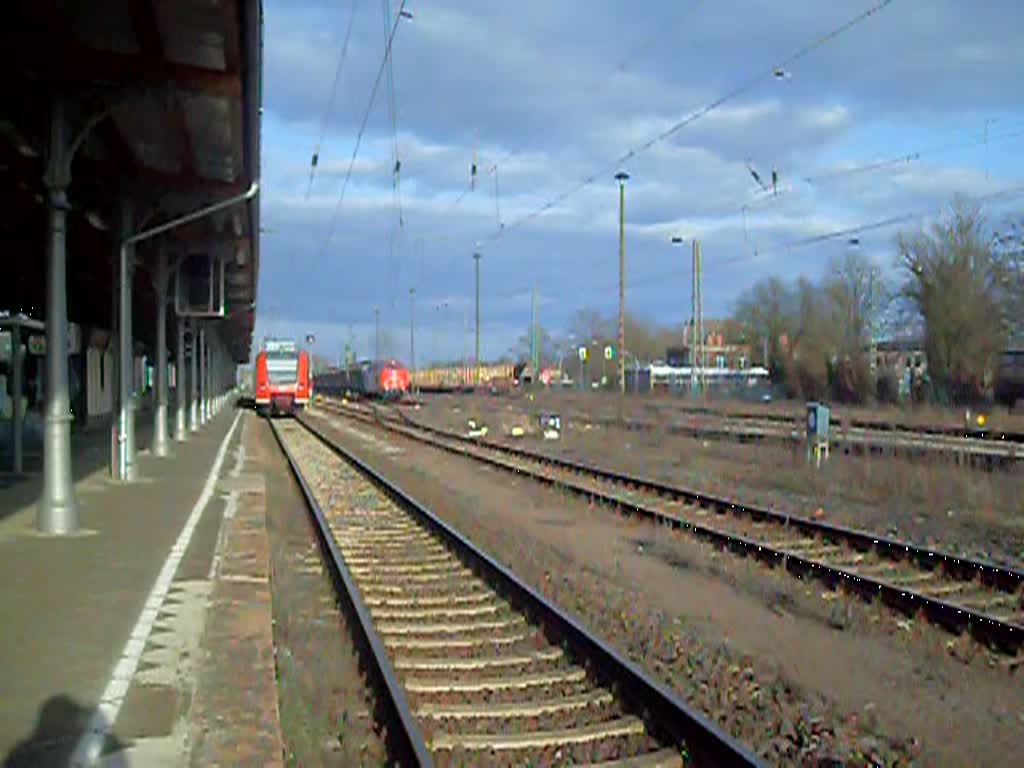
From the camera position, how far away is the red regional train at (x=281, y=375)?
52.2 meters

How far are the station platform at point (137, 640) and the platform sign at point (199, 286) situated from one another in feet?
44.6

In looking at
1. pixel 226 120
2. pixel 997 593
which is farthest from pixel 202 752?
pixel 226 120

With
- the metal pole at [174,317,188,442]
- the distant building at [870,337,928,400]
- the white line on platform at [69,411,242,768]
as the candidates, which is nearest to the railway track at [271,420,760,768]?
the white line on platform at [69,411,242,768]

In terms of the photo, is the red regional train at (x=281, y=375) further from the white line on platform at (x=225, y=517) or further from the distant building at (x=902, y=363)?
the distant building at (x=902, y=363)

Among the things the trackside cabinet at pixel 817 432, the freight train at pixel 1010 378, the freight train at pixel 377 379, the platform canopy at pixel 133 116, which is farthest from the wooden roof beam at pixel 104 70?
the freight train at pixel 377 379

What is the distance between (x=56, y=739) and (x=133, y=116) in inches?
474

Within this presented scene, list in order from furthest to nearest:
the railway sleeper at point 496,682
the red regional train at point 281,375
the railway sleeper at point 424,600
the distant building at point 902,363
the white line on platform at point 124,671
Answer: the red regional train at point 281,375 → the distant building at point 902,363 → the railway sleeper at point 424,600 → the railway sleeper at point 496,682 → the white line on platform at point 124,671

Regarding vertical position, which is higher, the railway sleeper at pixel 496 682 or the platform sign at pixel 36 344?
the platform sign at pixel 36 344

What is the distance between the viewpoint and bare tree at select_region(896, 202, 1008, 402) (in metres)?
45.8

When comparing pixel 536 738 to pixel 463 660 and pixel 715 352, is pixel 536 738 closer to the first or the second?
pixel 463 660

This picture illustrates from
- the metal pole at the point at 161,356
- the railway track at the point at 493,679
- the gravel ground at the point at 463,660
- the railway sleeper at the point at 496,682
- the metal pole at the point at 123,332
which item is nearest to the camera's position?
the railway track at the point at 493,679

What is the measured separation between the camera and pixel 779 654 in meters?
8.29

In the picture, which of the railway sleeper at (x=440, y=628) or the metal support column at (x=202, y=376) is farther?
the metal support column at (x=202, y=376)

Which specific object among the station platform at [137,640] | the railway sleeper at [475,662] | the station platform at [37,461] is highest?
the station platform at [37,461]
